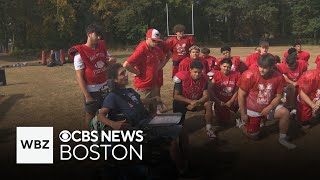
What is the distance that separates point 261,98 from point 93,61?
9.68 ft

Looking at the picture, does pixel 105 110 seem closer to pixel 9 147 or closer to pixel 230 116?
pixel 9 147

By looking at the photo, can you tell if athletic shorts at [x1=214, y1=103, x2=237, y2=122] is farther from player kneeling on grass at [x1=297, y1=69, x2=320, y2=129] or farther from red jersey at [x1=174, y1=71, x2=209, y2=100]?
player kneeling on grass at [x1=297, y1=69, x2=320, y2=129]

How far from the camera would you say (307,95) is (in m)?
7.21

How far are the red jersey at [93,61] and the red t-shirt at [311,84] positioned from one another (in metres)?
3.76

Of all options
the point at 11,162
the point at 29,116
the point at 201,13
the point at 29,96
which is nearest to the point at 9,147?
the point at 11,162

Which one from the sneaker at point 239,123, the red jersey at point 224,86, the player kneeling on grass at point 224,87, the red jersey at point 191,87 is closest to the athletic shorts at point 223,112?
the player kneeling on grass at point 224,87

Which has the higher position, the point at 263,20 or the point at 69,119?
the point at 263,20

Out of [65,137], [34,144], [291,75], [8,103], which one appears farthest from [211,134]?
[8,103]

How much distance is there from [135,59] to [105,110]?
2943 millimetres

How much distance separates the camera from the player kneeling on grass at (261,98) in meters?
6.46

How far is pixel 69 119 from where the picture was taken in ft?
28.7

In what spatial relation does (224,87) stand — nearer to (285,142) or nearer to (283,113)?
(283,113)

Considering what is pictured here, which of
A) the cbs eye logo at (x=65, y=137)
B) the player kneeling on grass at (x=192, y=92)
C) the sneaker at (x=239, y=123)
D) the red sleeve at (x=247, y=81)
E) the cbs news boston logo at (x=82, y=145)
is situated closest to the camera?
the cbs news boston logo at (x=82, y=145)

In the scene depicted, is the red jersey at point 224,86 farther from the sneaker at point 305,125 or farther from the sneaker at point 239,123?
the sneaker at point 305,125
